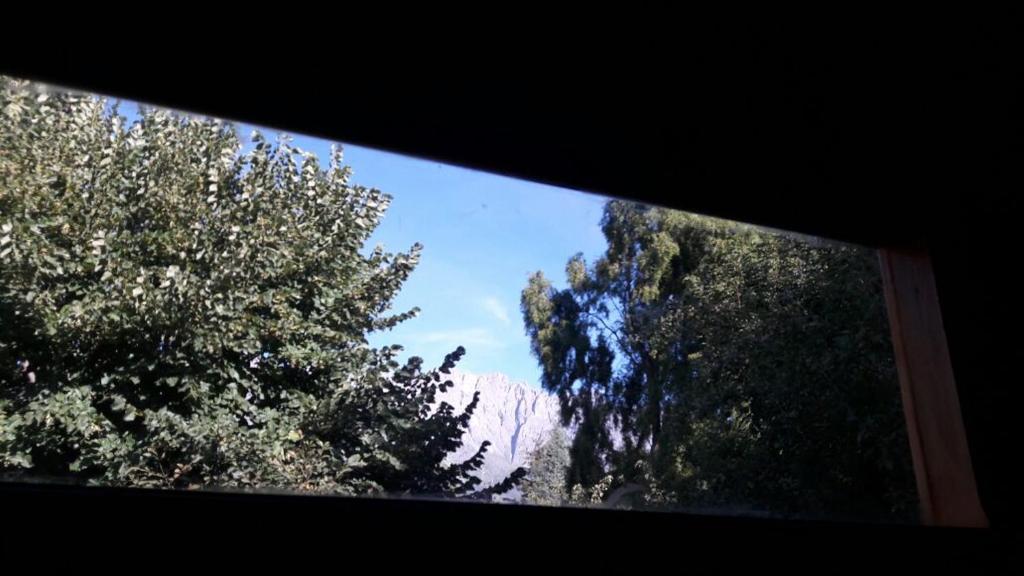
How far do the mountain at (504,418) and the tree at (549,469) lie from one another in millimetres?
29

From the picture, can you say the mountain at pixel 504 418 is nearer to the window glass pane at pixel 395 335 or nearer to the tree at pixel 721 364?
the window glass pane at pixel 395 335

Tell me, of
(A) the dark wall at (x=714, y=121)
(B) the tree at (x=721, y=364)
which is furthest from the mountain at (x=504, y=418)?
(A) the dark wall at (x=714, y=121)

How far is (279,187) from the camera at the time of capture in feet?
11.4

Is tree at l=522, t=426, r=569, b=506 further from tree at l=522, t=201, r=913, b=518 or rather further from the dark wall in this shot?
the dark wall

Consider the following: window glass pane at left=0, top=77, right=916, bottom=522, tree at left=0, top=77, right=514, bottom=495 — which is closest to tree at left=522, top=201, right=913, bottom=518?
window glass pane at left=0, top=77, right=916, bottom=522

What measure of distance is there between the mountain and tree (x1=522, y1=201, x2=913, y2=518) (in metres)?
0.11

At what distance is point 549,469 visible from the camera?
8.55 feet

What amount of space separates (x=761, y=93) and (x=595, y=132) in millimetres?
410

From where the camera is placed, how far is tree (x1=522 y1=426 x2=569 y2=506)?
2466mm

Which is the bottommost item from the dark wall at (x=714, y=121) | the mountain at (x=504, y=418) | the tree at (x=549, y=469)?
the tree at (x=549, y=469)

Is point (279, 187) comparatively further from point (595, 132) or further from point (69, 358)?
point (595, 132)

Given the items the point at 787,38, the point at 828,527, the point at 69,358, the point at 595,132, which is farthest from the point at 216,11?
the point at 69,358

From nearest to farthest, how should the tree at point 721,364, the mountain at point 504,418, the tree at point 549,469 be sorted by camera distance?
1. the tree at point 549,469
2. the mountain at point 504,418
3. the tree at point 721,364

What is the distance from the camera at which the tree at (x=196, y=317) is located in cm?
253
